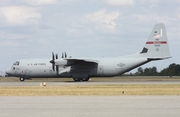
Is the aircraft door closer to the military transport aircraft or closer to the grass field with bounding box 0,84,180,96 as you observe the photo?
the military transport aircraft

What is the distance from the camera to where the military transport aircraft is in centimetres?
5128

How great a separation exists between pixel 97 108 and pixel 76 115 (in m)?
2.35

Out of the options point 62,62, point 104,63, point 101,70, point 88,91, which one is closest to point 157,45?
point 104,63

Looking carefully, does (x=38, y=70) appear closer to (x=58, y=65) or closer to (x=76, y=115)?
(x=58, y=65)

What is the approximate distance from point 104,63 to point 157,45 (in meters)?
7.61

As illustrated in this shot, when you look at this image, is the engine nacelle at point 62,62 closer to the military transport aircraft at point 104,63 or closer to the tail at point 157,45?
the military transport aircraft at point 104,63

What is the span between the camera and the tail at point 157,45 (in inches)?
2018

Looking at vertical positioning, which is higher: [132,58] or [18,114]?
[132,58]

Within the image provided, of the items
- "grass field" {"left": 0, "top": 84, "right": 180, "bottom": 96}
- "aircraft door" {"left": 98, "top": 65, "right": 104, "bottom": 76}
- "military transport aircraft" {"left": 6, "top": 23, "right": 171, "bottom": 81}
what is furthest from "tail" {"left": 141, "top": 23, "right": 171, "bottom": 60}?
"grass field" {"left": 0, "top": 84, "right": 180, "bottom": 96}

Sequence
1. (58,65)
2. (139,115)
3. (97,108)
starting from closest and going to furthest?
(139,115), (97,108), (58,65)

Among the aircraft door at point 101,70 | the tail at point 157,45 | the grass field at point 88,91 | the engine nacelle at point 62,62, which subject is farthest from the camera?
the aircraft door at point 101,70

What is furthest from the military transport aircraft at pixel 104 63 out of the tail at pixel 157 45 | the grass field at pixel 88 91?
the grass field at pixel 88 91

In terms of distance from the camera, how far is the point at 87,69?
2078 inches

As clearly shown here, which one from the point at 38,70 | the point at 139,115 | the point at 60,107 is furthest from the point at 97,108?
the point at 38,70
